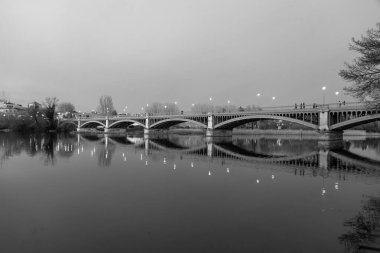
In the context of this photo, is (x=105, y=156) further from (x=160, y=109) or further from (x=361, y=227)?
(x=160, y=109)

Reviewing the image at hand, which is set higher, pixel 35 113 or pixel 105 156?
pixel 35 113

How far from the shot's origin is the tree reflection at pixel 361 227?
7.52 m

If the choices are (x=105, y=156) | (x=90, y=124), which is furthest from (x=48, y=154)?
(x=90, y=124)

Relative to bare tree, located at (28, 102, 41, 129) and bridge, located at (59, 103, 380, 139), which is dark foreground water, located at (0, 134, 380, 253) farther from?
bare tree, located at (28, 102, 41, 129)

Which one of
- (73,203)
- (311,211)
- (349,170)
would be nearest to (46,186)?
(73,203)

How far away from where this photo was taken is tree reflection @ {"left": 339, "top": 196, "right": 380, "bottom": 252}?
7.52 metres

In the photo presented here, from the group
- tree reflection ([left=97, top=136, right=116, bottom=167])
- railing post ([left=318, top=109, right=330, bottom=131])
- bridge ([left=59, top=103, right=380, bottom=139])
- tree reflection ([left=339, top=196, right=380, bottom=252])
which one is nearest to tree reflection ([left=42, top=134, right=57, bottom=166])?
tree reflection ([left=97, top=136, right=116, bottom=167])

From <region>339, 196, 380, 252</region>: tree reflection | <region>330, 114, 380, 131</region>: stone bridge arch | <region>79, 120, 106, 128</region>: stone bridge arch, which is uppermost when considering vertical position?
<region>79, 120, 106, 128</region>: stone bridge arch

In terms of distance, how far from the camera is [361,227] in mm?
8672

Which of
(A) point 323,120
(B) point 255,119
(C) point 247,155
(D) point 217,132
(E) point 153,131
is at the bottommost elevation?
(C) point 247,155

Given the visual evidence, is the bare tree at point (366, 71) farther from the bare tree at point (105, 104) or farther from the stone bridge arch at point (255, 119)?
the bare tree at point (105, 104)

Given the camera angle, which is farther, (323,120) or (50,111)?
(50,111)

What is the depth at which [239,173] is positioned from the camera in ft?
64.4

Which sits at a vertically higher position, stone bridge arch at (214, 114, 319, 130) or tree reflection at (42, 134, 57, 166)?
stone bridge arch at (214, 114, 319, 130)
